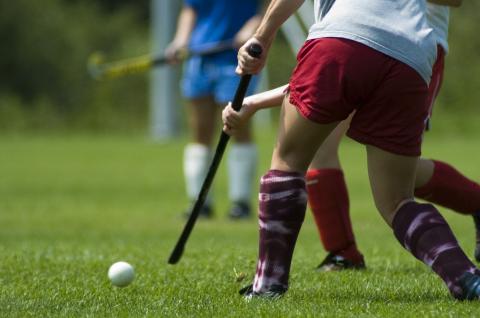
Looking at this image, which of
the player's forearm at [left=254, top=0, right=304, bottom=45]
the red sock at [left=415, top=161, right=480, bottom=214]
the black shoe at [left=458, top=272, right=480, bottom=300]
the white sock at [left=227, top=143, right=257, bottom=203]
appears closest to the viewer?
the black shoe at [left=458, top=272, right=480, bottom=300]

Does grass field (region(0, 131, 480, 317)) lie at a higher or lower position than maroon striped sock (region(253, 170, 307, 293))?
lower

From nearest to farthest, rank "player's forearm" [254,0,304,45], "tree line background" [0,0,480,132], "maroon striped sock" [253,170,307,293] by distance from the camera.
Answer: "player's forearm" [254,0,304,45], "maroon striped sock" [253,170,307,293], "tree line background" [0,0,480,132]

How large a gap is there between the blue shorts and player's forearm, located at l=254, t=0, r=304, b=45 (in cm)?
451

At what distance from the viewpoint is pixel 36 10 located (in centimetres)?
3241

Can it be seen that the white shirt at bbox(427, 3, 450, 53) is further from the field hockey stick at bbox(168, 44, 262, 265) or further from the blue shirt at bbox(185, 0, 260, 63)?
the blue shirt at bbox(185, 0, 260, 63)

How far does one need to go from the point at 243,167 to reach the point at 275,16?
193 inches

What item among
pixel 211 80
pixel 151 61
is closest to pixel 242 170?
pixel 211 80

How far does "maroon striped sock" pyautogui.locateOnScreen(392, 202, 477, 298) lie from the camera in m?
3.64

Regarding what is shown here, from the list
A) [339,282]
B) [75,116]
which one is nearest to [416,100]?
[339,282]

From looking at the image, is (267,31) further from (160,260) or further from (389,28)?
(160,260)

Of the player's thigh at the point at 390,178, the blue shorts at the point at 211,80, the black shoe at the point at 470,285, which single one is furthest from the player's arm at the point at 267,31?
the blue shorts at the point at 211,80

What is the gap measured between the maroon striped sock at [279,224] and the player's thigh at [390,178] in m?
0.25

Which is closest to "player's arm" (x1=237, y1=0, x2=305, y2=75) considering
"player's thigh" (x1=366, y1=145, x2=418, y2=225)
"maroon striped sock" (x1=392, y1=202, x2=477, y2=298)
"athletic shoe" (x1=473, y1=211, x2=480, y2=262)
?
"player's thigh" (x1=366, y1=145, x2=418, y2=225)

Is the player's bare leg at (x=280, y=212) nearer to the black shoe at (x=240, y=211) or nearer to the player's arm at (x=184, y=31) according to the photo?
the black shoe at (x=240, y=211)
